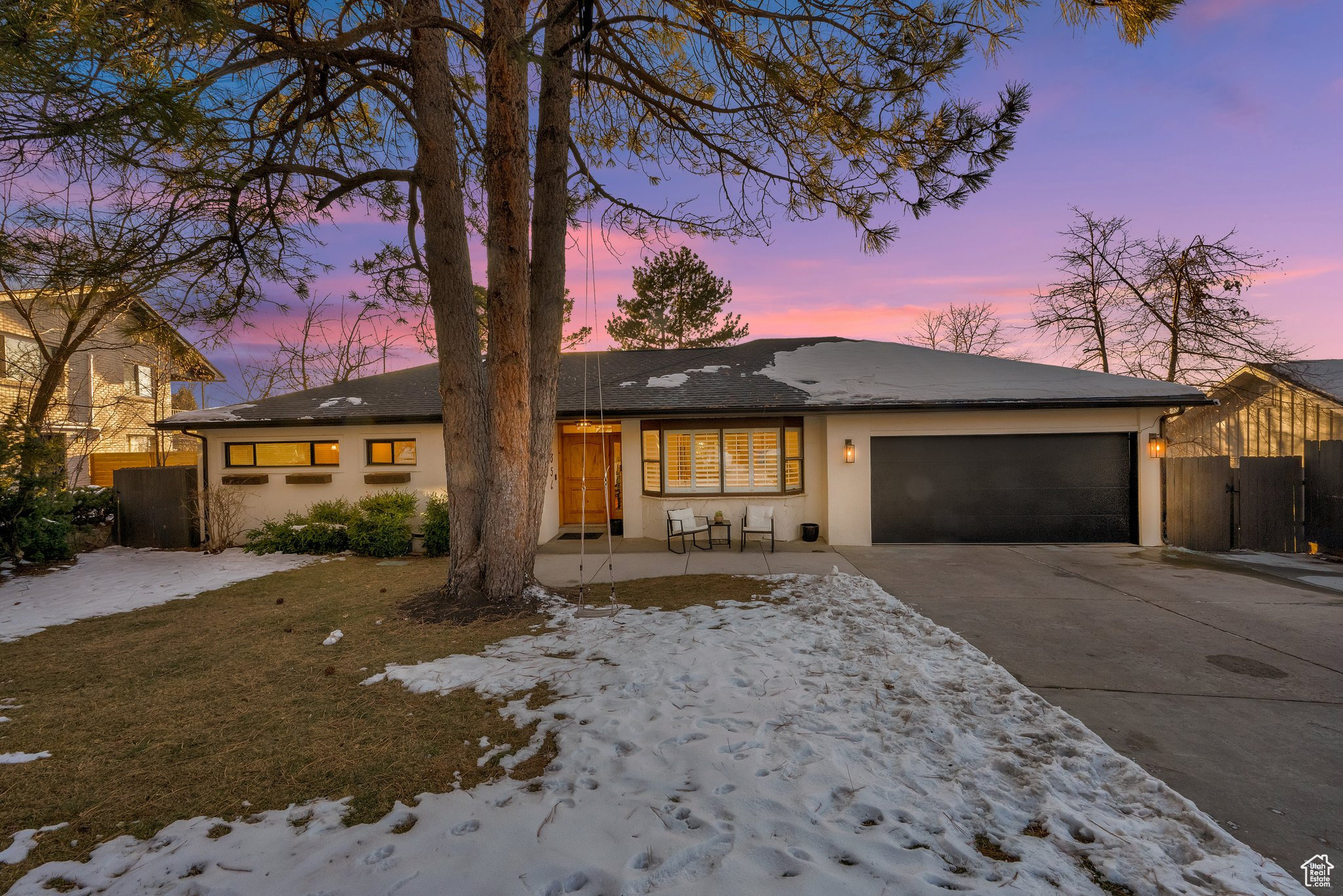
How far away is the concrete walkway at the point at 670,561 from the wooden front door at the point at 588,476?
6.18ft

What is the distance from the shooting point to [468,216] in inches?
286

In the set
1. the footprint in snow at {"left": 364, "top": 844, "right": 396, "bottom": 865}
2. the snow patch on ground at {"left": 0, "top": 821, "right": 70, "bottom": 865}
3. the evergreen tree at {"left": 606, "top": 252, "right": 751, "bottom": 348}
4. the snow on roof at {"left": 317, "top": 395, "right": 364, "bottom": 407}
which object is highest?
the evergreen tree at {"left": 606, "top": 252, "right": 751, "bottom": 348}

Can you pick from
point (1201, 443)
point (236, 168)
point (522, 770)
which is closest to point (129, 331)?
point (236, 168)

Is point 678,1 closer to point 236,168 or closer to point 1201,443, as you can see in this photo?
point 236,168

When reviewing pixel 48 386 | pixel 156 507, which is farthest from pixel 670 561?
pixel 48 386

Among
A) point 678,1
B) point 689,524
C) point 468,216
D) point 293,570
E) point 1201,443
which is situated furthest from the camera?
point 1201,443

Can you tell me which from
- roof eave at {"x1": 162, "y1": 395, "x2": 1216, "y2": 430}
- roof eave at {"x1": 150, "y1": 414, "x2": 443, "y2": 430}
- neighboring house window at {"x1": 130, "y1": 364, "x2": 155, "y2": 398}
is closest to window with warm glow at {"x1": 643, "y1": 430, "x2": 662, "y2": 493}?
roof eave at {"x1": 162, "y1": 395, "x2": 1216, "y2": 430}

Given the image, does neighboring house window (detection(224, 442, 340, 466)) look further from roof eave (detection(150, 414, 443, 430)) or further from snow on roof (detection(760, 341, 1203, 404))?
snow on roof (detection(760, 341, 1203, 404))

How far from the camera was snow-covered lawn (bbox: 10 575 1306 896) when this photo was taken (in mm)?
2002

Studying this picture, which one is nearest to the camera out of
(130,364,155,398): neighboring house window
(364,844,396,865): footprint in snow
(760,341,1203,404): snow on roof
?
(364,844,396,865): footprint in snow

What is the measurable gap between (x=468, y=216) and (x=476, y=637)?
5473 millimetres

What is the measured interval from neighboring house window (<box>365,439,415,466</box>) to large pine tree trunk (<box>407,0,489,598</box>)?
535cm

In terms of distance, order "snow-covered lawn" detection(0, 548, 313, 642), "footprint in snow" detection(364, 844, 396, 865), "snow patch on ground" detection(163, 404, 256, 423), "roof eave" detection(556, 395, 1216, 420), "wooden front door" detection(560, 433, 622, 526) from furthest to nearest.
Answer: "wooden front door" detection(560, 433, 622, 526) < "snow patch on ground" detection(163, 404, 256, 423) < "roof eave" detection(556, 395, 1216, 420) < "snow-covered lawn" detection(0, 548, 313, 642) < "footprint in snow" detection(364, 844, 396, 865)

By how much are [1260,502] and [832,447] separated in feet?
22.0
